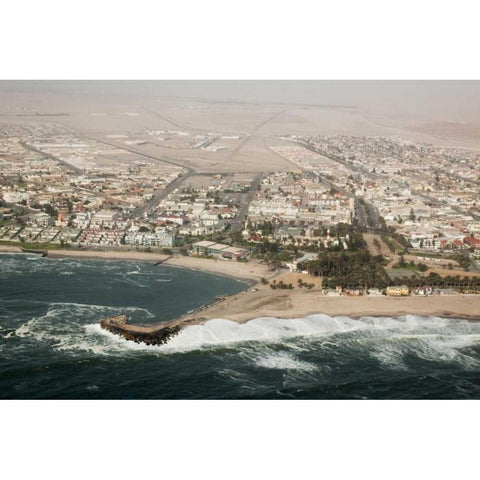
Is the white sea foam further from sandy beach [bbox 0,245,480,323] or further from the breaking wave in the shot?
sandy beach [bbox 0,245,480,323]

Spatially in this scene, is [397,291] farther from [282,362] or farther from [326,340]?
[282,362]

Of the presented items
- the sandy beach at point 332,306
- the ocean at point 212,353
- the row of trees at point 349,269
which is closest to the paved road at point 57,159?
the ocean at point 212,353

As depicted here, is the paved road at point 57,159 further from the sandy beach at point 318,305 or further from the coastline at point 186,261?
the sandy beach at point 318,305

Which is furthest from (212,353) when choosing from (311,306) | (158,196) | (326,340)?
(158,196)

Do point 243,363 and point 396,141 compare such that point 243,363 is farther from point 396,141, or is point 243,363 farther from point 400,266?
point 396,141

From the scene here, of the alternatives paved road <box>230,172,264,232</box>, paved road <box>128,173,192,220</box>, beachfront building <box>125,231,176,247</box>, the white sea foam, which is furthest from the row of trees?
paved road <box>128,173,192,220</box>

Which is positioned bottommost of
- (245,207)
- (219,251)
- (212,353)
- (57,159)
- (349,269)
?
(212,353)

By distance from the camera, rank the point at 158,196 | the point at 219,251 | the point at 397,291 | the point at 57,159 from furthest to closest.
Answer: the point at 57,159, the point at 158,196, the point at 219,251, the point at 397,291

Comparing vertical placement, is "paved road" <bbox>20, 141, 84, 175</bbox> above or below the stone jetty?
above

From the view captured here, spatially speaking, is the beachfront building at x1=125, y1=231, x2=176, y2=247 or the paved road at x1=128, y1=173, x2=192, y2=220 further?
the paved road at x1=128, y1=173, x2=192, y2=220
